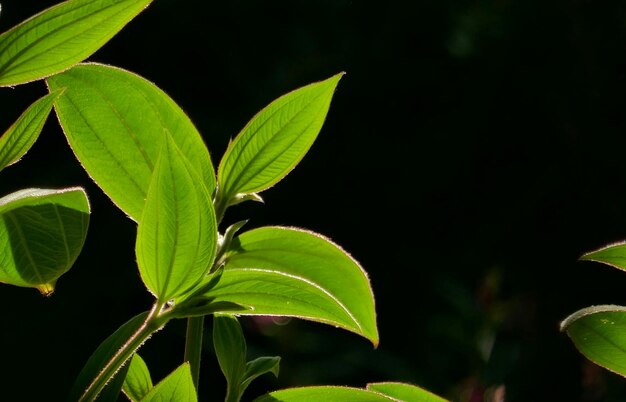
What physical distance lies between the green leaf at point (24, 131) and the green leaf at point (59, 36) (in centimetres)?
2

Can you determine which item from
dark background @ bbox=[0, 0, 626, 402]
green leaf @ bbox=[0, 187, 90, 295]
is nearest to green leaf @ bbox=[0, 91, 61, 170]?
green leaf @ bbox=[0, 187, 90, 295]

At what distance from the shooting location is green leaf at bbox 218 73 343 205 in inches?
13.2

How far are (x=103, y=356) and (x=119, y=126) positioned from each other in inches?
3.2

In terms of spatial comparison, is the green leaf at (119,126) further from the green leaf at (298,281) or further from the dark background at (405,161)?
the dark background at (405,161)

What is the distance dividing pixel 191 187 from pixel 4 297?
2209 millimetres

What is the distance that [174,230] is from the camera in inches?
11.1

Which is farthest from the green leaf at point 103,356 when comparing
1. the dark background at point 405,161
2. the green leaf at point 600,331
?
the dark background at point 405,161

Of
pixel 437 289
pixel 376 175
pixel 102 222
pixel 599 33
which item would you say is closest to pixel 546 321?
pixel 437 289

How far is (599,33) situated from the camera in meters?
2.82

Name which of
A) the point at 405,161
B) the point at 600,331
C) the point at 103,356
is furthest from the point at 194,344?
the point at 405,161

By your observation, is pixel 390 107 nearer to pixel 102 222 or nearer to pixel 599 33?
pixel 599 33

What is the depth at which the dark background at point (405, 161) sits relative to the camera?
95.4 inches

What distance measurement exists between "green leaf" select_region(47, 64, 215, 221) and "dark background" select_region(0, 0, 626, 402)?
1.98m

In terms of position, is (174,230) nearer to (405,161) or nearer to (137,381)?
(137,381)
